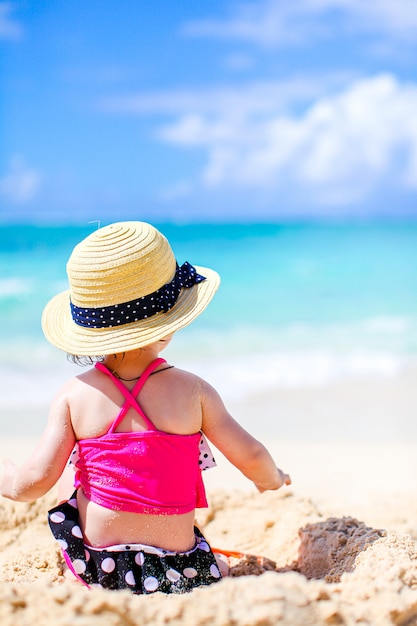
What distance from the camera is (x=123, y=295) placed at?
195cm

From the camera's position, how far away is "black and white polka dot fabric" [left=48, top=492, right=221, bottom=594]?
1.91 metres

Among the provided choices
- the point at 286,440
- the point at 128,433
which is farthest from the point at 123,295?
the point at 286,440

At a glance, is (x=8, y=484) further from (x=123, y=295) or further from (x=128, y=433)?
(x=123, y=295)

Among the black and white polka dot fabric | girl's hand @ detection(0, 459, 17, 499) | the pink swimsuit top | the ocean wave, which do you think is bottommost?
the ocean wave

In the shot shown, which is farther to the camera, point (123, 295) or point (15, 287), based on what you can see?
point (15, 287)

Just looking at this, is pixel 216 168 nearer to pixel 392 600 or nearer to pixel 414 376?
pixel 414 376

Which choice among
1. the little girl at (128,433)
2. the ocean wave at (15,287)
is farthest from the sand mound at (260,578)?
the ocean wave at (15,287)

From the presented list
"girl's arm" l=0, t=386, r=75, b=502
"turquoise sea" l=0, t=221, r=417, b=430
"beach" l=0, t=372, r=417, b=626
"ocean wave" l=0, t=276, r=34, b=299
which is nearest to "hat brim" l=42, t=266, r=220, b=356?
"girl's arm" l=0, t=386, r=75, b=502

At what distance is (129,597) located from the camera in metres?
1.41

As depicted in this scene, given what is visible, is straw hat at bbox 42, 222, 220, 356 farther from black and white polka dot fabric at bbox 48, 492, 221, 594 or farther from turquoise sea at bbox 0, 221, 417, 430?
turquoise sea at bbox 0, 221, 417, 430

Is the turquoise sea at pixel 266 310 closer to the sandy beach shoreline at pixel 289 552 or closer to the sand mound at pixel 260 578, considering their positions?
the sandy beach shoreline at pixel 289 552

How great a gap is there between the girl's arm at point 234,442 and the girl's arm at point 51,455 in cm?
35

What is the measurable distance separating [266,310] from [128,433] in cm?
767

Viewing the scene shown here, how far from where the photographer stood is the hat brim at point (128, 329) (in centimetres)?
191
